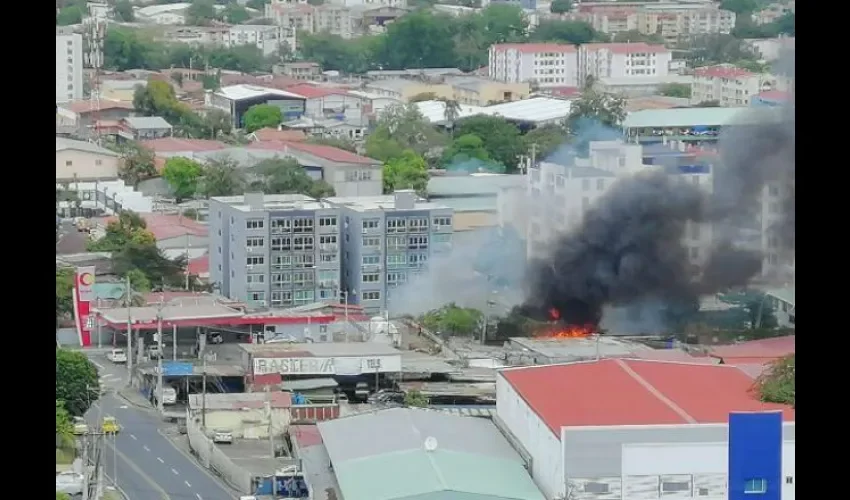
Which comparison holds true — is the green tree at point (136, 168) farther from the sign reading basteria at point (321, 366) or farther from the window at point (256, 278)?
the sign reading basteria at point (321, 366)

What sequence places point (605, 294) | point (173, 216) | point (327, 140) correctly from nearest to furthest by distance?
point (605, 294), point (173, 216), point (327, 140)

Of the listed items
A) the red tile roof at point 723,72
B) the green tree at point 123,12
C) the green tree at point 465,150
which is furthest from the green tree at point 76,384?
the green tree at point 123,12

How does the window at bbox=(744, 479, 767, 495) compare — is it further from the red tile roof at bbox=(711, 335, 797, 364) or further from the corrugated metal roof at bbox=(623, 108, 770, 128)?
the corrugated metal roof at bbox=(623, 108, 770, 128)

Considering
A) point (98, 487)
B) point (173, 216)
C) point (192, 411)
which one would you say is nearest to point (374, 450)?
point (98, 487)

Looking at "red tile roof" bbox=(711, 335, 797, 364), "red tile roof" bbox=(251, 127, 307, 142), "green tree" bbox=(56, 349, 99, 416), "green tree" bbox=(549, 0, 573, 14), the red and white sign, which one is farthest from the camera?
"green tree" bbox=(549, 0, 573, 14)

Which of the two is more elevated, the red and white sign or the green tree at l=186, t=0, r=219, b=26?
the green tree at l=186, t=0, r=219, b=26

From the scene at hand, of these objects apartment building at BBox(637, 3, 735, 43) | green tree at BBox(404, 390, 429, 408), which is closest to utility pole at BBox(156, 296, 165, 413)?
green tree at BBox(404, 390, 429, 408)
